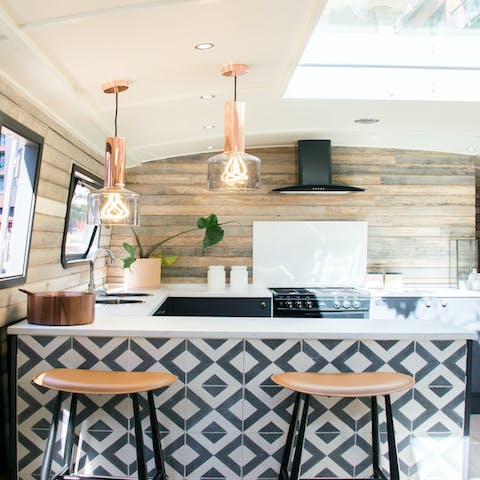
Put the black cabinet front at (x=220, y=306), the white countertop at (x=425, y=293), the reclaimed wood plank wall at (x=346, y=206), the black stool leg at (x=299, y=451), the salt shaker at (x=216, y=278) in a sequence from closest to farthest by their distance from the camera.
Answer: the black stool leg at (x=299, y=451)
the black cabinet front at (x=220, y=306)
the white countertop at (x=425, y=293)
the salt shaker at (x=216, y=278)
the reclaimed wood plank wall at (x=346, y=206)

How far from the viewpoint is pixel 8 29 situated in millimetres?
2113

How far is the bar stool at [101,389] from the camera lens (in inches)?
89.2

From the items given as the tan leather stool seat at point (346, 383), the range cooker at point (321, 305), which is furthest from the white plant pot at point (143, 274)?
the tan leather stool seat at point (346, 383)

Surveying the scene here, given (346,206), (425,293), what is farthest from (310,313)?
(346,206)

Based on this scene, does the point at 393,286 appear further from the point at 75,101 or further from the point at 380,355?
the point at 75,101

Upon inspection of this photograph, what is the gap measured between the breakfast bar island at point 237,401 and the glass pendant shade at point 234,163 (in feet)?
2.55

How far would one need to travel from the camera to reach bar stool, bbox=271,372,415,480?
2.26 meters

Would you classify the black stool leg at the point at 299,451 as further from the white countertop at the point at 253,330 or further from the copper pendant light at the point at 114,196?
the copper pendant light at the point at 114,196

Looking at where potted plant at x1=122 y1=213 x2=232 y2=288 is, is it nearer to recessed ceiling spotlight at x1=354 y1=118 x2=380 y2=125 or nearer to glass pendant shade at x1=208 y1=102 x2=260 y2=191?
recessed ceiling spotlight at x1=354 y1=118 x2=380 y2=125

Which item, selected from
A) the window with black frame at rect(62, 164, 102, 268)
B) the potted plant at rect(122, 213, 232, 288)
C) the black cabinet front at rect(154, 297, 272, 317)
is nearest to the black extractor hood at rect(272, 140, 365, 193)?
the potted plant at rect(122, 213, 232, 288)

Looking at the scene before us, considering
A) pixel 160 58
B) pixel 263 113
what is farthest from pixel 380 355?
pixel 263 113

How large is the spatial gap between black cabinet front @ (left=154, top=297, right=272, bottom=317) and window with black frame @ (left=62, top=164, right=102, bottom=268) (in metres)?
0.87

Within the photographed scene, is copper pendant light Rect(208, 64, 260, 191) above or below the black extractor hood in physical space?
below

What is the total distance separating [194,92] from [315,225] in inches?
99.1
